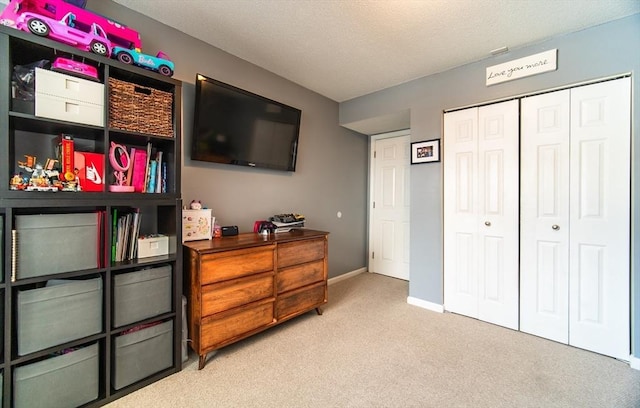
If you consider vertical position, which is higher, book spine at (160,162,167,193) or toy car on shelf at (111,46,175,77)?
toy car on shelf at (111,46,175,77)

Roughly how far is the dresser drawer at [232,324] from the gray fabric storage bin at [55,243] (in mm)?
805

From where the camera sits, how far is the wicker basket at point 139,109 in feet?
5.17

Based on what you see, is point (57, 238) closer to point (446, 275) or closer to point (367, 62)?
point (367, 62)

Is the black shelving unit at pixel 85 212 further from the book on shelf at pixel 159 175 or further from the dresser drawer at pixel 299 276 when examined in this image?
the dresser drawer at pixel 299 276

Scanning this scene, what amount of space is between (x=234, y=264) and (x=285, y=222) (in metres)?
0.86

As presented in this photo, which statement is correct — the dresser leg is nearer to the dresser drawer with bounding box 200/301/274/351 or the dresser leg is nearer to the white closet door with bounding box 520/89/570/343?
the dresser drawer with bounding box 200/301/274/351

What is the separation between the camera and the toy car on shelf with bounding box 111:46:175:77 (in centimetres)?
158

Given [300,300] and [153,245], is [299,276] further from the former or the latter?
[153,245]

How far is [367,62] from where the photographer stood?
266 centimetres

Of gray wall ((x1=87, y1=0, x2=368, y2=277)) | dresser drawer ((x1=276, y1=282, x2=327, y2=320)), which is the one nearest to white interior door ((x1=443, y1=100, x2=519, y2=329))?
dresser drawer ((x1=276, y1=282, x2=327, y2=320))

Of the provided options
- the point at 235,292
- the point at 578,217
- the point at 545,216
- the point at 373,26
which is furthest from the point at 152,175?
the point at 578,217

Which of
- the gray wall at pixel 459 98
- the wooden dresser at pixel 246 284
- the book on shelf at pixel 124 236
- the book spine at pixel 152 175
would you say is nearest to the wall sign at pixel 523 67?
the gray wall at pixel 459 98

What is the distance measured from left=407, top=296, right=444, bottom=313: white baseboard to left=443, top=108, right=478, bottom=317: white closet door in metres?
0.08

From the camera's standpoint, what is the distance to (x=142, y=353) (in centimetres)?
165
